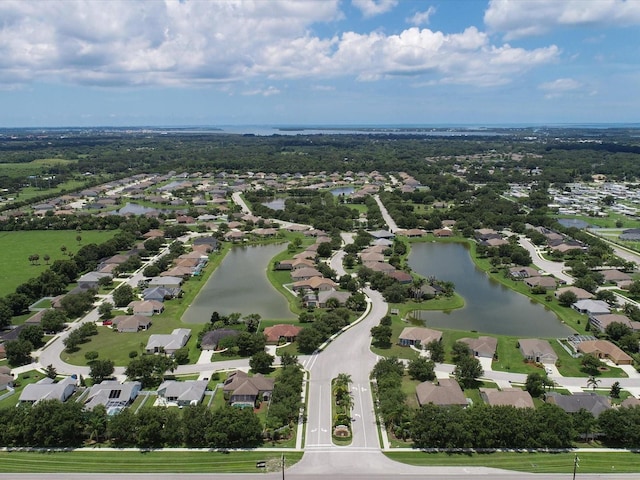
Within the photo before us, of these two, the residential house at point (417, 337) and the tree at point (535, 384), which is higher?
the tree at point (535, 384)

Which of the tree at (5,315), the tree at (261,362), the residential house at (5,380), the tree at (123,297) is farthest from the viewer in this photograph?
the tree at (123,297)

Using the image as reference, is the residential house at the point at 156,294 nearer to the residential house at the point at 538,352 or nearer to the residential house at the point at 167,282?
the residential house at the point at 167,282

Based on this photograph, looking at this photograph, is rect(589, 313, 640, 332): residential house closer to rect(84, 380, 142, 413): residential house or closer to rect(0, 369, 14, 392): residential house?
rect(84, 380, 142, 413): residential house

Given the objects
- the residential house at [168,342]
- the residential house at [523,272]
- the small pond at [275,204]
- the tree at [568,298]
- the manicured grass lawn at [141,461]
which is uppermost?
the manicured grass lawn at [141,461]

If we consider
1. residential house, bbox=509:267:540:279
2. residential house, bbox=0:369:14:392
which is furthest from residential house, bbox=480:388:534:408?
residential house, bbox=0:369:14:392

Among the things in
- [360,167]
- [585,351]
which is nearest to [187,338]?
[585,351]

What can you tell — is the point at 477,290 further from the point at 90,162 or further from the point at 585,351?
the point at 90,162

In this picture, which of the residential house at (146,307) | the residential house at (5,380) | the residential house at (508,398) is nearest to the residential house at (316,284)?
Result: the residential house at (146,307)
